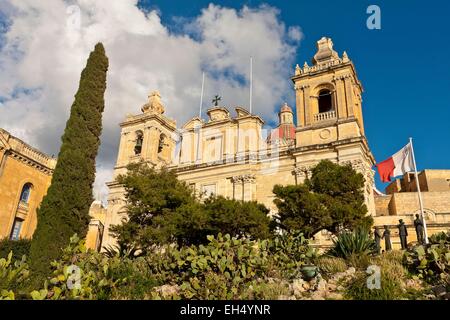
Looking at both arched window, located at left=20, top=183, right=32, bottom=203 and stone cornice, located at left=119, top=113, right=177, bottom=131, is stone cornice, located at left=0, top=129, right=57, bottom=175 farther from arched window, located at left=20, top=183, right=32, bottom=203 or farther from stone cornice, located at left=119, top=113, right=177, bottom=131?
stone cornice, located at left=119, top=113, right=177, bottom=131

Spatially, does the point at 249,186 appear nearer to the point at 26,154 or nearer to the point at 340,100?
the point at 340,100

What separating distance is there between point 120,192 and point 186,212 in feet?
49.9

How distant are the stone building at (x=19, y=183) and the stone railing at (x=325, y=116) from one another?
21577 mm

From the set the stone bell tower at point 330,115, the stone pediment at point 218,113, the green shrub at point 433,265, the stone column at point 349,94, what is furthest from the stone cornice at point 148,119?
the green shrub at point 433,265

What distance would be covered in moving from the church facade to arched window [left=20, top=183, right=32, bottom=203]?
20.1ft

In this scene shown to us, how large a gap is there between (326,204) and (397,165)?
515 centimetres

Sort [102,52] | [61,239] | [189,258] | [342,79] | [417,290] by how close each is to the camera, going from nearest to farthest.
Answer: [417,290] < [189,258] < [61,239] < [102,52] < [342,79]

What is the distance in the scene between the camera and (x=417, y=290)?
29.1 ft

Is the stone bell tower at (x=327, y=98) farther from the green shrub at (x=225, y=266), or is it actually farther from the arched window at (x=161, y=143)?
the green shrub at (x=225, y=266)

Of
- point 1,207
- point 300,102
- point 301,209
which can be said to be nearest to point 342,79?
point 300,102

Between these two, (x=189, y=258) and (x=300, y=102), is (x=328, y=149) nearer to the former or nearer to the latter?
(x=300, y=102)

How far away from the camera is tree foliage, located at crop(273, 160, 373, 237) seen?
1614 cm
